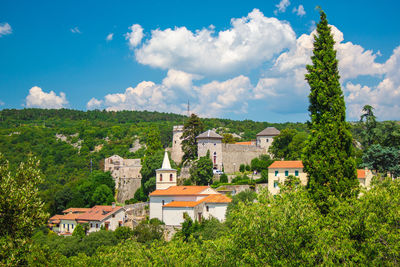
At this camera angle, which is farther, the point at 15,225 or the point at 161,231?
the point at 161,231

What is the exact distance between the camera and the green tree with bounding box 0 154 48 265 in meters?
13.3

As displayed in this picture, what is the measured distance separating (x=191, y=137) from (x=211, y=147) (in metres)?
4.15

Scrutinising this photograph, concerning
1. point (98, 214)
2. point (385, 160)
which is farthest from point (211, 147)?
point (385, 160)

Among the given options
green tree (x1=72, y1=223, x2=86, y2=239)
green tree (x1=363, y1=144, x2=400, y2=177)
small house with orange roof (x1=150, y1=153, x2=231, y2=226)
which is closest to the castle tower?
small house with orange roof (x1=150, y1=153, x2=231, y2=226)

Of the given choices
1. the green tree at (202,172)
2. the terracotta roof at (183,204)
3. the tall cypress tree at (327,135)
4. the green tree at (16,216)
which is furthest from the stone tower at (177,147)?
the green tree at (16,216)

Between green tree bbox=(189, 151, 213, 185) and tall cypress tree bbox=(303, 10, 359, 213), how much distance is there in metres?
35.7

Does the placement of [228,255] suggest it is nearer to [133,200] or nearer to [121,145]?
[133,200]

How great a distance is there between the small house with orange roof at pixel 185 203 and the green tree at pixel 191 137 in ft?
26.0

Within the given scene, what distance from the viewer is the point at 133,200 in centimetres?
6056

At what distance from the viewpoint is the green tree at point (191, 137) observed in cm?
6038

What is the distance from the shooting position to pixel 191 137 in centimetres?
6119

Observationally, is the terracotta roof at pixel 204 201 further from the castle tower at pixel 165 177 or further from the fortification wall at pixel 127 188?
the fortification wall at pixel 127 188

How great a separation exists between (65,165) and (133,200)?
5156cm

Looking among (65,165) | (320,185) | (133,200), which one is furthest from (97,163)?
(320,185)
